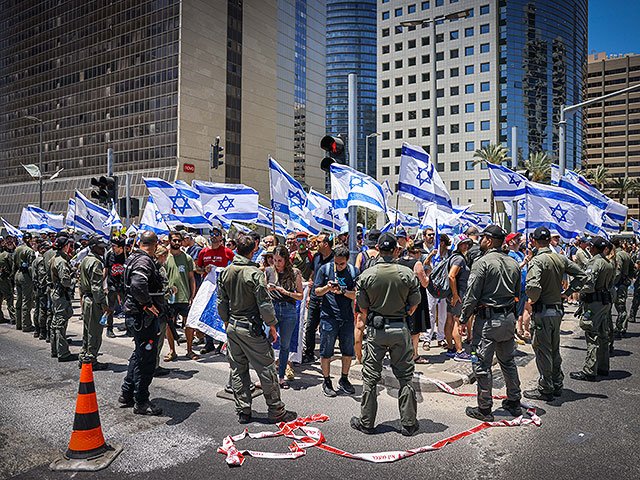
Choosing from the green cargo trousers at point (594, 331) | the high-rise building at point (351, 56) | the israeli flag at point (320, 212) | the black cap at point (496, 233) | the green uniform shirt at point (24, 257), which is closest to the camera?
the black cap at point (496, 233)

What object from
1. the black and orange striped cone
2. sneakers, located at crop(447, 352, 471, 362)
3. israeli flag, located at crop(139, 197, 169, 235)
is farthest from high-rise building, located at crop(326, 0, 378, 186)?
the black and orange striped cone

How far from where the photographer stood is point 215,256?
8992 millimetres

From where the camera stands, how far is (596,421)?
558 centimetres

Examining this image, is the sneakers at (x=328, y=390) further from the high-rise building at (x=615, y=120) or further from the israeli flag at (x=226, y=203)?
the high-rise building at (x=615, y=120)

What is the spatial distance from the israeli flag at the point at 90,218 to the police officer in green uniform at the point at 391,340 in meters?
11.3

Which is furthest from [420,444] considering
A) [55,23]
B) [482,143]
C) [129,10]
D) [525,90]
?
[55,23]

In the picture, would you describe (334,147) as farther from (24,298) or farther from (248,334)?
(24,298)

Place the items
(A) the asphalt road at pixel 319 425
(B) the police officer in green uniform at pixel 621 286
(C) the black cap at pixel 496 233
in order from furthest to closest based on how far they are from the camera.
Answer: (B) the police officer in green uniform at pixel 621 286 < (C) the black cap at pixel 496 233 < (A) the asphalt road at pixel 319 425

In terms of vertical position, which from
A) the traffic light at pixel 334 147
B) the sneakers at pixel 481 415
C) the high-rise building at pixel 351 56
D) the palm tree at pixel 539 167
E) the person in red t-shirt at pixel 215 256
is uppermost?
the high-rise building at pixel 351 56

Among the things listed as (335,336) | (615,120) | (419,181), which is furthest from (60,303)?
(615,120)

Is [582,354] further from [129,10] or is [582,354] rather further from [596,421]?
[129,10]

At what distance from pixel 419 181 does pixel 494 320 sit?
4.18 m

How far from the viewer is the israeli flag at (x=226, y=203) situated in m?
11.4

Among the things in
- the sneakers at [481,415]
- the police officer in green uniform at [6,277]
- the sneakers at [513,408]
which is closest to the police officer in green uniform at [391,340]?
the sneakers at [481,415]
